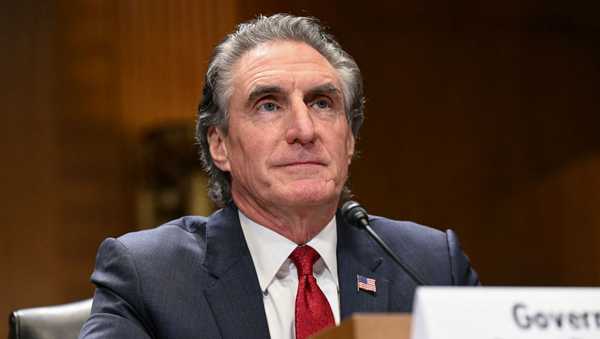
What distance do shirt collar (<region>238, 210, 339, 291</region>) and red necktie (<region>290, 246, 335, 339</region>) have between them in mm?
50

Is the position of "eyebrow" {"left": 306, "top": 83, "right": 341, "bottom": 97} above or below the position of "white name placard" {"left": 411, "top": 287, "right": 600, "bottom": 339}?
above

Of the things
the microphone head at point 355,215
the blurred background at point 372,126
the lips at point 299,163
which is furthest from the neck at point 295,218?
the blurred background at point 372,126

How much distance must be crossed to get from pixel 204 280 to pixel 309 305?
247 millimetres

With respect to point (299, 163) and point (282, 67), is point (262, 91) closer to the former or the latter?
point (282, 67)

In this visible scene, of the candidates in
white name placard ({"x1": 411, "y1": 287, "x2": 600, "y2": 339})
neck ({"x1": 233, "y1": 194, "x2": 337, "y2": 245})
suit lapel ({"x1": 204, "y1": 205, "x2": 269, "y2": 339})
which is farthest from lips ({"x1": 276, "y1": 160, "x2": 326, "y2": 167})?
white name placard ({"x1": 411, "y1": 287, "x2": 600, "y2": 339})

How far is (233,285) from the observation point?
214cm

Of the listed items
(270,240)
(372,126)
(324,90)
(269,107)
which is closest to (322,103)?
(324,90)

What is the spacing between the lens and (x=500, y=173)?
568 cm

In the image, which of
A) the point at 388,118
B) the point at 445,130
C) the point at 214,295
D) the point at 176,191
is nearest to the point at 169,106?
the point at 176,191

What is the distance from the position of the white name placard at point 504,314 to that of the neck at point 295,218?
0.95 m

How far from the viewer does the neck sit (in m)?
2.25

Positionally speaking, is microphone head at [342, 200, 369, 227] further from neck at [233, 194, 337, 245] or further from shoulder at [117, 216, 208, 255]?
shoulder at [117, 216, 208, 255]

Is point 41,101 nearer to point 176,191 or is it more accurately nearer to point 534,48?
point 176,191

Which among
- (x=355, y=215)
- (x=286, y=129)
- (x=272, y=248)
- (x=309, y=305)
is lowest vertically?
(x=309, y=305)
